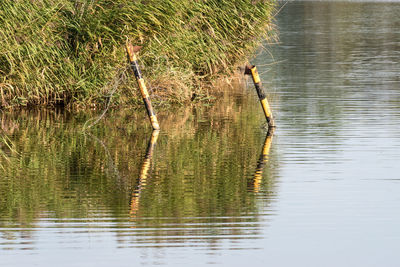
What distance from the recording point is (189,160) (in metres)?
14.6

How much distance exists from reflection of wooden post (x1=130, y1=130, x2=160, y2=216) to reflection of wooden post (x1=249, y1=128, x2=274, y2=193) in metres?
1.33

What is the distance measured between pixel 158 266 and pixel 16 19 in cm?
1156

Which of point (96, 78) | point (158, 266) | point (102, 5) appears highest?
point (102, 5)

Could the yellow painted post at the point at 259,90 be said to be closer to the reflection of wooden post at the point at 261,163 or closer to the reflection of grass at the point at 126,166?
the reflection of wooden post at the point at 261,163

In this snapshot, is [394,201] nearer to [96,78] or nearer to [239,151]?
[239,151]

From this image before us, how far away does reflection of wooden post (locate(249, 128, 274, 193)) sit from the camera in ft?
41.1

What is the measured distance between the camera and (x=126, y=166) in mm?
14203

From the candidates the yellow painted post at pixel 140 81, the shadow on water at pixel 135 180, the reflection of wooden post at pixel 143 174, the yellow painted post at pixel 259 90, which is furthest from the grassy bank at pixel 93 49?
the reflection of wooden post at pixel 143 174

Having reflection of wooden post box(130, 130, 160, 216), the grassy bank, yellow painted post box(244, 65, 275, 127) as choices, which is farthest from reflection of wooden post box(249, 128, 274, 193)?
the grassy bank

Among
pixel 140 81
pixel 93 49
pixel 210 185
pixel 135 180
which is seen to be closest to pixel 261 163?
pixel 210 185

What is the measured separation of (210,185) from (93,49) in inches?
335

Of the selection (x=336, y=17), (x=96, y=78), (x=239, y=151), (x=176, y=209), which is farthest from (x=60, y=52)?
(x=336, y=17)

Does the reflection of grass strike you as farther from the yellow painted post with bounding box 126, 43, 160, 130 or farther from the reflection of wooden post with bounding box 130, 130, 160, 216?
the yellow painted post with bounding box 126, 43, 160, 130

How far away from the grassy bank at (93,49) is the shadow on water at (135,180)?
774mm
